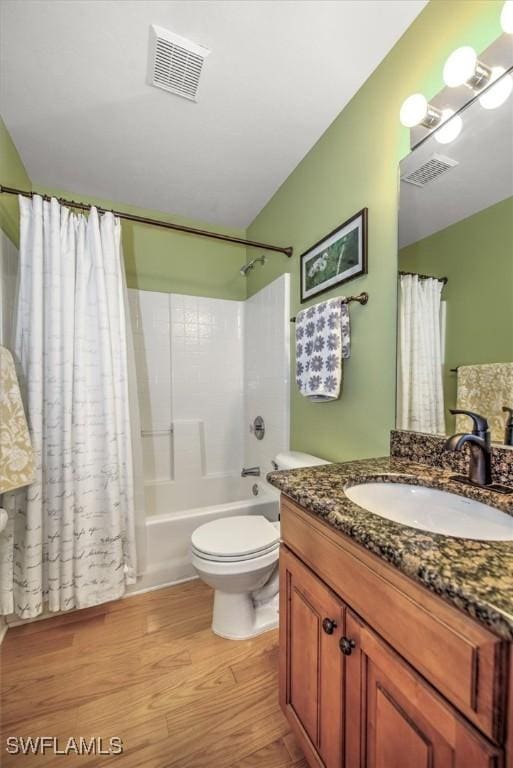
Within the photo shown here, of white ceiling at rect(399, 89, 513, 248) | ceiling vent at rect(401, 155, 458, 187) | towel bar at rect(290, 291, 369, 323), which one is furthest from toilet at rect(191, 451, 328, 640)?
ceiling vent at rect(401, 155, 458, 187)

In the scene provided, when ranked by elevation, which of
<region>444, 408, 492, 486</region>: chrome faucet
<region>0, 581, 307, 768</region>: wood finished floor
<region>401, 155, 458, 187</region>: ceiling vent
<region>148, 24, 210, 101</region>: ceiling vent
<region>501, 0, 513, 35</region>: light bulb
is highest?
<region>148, 24, 210, 101</region>: ceiling vent

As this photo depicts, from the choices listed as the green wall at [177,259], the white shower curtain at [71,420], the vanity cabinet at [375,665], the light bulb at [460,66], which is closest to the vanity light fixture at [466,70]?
the light bulb at [460,66]

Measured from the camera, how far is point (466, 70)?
3.03ft

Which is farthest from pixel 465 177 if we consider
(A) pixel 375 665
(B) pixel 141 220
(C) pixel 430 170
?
(B) pixel 141 220

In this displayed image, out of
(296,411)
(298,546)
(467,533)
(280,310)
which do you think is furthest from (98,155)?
(467,533)

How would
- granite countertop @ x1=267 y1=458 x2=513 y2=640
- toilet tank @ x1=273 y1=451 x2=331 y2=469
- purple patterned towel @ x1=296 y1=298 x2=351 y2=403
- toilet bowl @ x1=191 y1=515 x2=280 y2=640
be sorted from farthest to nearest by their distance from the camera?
toilet tank @ x1=273 y1=451 x2=331 y2=469 → purple patterned towel @ x1=296 y1=298 x2=351 y2=403 → toilet bowl @ x1=191 y1=515 x2=280 y2=640 → granite countertop @ x1=267 y1=458 x2=513 y2=640

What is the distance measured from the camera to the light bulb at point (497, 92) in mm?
870

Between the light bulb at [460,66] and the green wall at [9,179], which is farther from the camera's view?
the green wall at [9,179]

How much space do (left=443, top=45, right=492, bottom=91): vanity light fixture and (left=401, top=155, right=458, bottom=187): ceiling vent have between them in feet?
0.58

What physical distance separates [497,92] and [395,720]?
5.00ft

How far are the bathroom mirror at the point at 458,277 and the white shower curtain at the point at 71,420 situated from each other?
140cm

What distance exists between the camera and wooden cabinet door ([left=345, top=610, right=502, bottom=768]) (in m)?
0.45

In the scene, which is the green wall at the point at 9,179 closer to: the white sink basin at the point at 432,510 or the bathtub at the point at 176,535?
the bathtub at the point at 176,535

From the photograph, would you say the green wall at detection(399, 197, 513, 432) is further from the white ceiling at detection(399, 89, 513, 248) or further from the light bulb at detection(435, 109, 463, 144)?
the light bulb at detection(435, 109, 463, 144)
